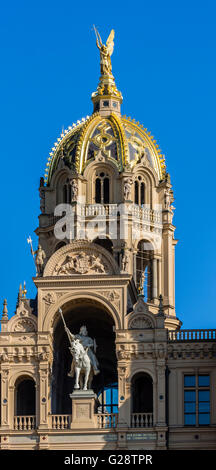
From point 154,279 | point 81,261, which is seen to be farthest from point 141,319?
point 154,279

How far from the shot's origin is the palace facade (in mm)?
74688

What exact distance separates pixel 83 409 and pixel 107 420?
1.29m

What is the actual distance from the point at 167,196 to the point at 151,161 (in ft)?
7.16

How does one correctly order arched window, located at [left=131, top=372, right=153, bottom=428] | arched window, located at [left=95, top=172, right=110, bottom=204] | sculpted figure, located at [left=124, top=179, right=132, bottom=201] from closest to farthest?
arched window, located at [left=131, top=372, right=153, bottom=428] < sculpted figure, located at [left=124, top=179, right=132, bottom=201] < arched window, located at [left=95, top=172, right=110, bottom=204]

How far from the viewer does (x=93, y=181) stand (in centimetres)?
8475

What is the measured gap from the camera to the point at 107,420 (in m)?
75.0

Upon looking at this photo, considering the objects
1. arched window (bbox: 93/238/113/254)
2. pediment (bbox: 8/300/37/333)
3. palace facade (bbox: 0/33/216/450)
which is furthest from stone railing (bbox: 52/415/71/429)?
arched window (bbox: 93/238/113/254)

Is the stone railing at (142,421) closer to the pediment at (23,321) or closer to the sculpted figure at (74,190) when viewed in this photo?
the pediment at (23,321)

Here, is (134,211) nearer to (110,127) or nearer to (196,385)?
(110,127)

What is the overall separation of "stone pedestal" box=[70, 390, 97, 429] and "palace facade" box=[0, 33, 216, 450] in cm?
5

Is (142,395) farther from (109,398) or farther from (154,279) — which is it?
(154,279)

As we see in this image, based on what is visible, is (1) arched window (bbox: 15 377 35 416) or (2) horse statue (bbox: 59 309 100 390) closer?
(2) horse statue (bbox: 59 309 100 390)

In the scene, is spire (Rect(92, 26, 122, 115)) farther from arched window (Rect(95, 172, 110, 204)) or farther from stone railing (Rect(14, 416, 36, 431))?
stone railing (Rect(14, 416, 36, 431))
